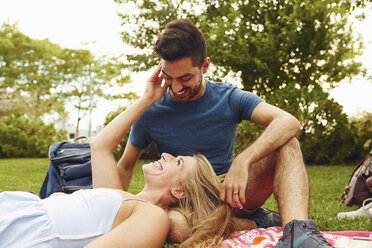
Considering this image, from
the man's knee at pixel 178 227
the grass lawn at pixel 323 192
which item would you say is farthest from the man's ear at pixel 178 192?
the grass lawn at pixel 323 192

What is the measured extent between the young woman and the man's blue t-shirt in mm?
516

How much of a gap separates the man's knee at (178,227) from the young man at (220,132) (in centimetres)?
2

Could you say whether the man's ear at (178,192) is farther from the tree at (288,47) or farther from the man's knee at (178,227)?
the tree at (288,47)

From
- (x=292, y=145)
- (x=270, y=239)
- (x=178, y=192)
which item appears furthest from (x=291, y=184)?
(x=178, y=192)

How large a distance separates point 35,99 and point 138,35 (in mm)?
14524

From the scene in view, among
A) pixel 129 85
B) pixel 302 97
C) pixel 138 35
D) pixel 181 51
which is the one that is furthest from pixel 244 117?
pixel 129 85

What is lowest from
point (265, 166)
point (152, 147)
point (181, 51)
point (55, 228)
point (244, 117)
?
point (152, 147)

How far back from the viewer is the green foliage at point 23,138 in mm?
14711

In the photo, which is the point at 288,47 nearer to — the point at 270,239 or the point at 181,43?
the point at 181,43

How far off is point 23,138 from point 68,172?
1305cm

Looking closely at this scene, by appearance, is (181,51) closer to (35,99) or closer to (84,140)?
(84,140)

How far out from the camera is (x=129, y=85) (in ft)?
87.1

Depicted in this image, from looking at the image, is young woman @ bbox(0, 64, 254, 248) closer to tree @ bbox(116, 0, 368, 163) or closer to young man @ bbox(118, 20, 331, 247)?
young man @ bbox(118, 20, 331, 247)

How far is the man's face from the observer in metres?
3.21
